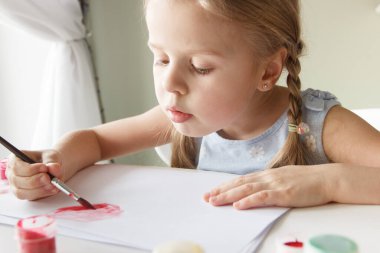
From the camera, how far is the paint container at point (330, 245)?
0.38 metres

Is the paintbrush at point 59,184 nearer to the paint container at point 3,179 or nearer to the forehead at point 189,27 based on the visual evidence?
the paint container at point 3,179

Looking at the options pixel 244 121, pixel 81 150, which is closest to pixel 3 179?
pixel 81 150

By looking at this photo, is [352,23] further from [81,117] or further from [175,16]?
[175,16]

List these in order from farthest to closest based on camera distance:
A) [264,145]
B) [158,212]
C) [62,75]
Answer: [62,75]
[264,145]
[158,212]

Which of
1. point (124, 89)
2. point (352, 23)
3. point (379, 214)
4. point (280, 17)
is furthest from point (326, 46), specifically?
point (379, 214)

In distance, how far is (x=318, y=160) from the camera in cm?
89

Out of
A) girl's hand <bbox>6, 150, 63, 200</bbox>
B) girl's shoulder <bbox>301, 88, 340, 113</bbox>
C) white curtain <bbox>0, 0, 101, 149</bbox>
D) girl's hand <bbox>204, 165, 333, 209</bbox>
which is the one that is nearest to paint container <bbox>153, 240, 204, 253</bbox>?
girl's hand <bbox>204, 165, 333, 209</bbox>

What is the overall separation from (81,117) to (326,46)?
0.95 m

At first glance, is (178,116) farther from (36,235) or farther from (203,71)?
(36,235)

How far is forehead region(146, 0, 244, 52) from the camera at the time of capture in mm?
720

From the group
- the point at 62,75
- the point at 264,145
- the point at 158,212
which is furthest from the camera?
the point at 62,75

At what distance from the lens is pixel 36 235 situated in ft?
1.55

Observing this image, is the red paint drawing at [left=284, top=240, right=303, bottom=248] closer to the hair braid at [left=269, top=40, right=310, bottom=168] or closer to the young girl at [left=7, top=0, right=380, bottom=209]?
the young girl at [left=7, top=0, right=380, bottom=209]

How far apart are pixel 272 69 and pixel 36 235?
1.75 feet
